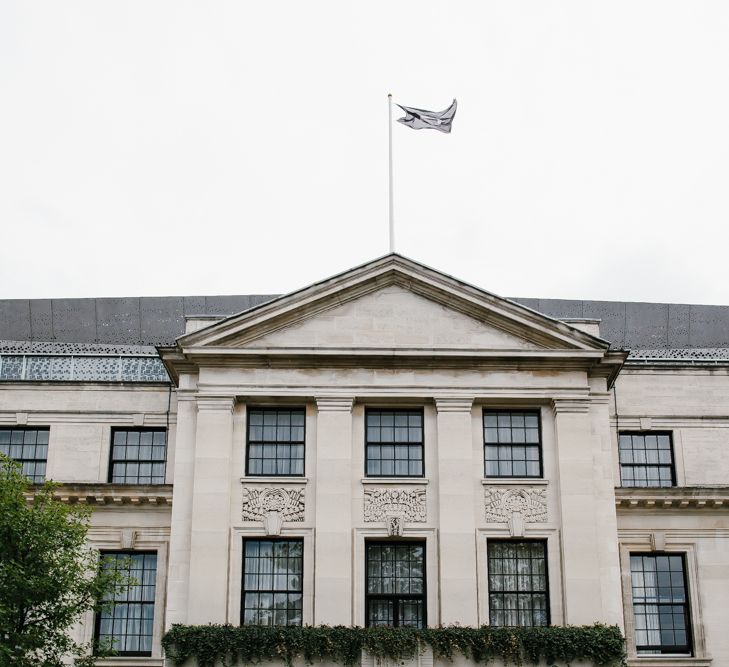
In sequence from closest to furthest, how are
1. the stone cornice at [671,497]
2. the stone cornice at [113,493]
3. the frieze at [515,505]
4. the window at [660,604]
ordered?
the frieze at [515,505] → the window at [660,604] → the stone cornice at [113,493] → the stone cornice at [671,497]

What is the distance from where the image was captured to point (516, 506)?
97.3 feet

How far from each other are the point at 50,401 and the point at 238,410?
695 cm

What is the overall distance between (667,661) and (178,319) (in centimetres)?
2121

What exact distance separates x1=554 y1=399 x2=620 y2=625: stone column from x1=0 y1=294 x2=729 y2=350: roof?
14.5 metres

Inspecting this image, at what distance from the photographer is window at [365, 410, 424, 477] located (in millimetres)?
30172

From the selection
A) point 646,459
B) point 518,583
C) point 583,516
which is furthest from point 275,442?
point 646,459

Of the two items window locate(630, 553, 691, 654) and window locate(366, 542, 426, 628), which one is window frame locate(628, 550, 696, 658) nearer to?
window locate(630, 553, 691, 654)

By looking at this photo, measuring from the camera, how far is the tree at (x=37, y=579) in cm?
2604

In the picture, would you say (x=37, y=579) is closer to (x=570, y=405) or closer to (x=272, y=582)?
(x=272, y=582)

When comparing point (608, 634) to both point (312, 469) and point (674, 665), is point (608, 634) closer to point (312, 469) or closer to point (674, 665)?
point (674, 665)

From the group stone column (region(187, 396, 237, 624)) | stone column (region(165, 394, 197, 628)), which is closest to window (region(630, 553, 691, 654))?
→ stone column (region(187, 396, 237, 624))

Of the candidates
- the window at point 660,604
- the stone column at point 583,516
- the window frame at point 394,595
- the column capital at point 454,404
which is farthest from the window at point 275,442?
the window at point 660,604

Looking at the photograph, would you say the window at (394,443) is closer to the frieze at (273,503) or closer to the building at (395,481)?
the building at (395,481)

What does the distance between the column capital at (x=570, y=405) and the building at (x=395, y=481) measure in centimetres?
4
